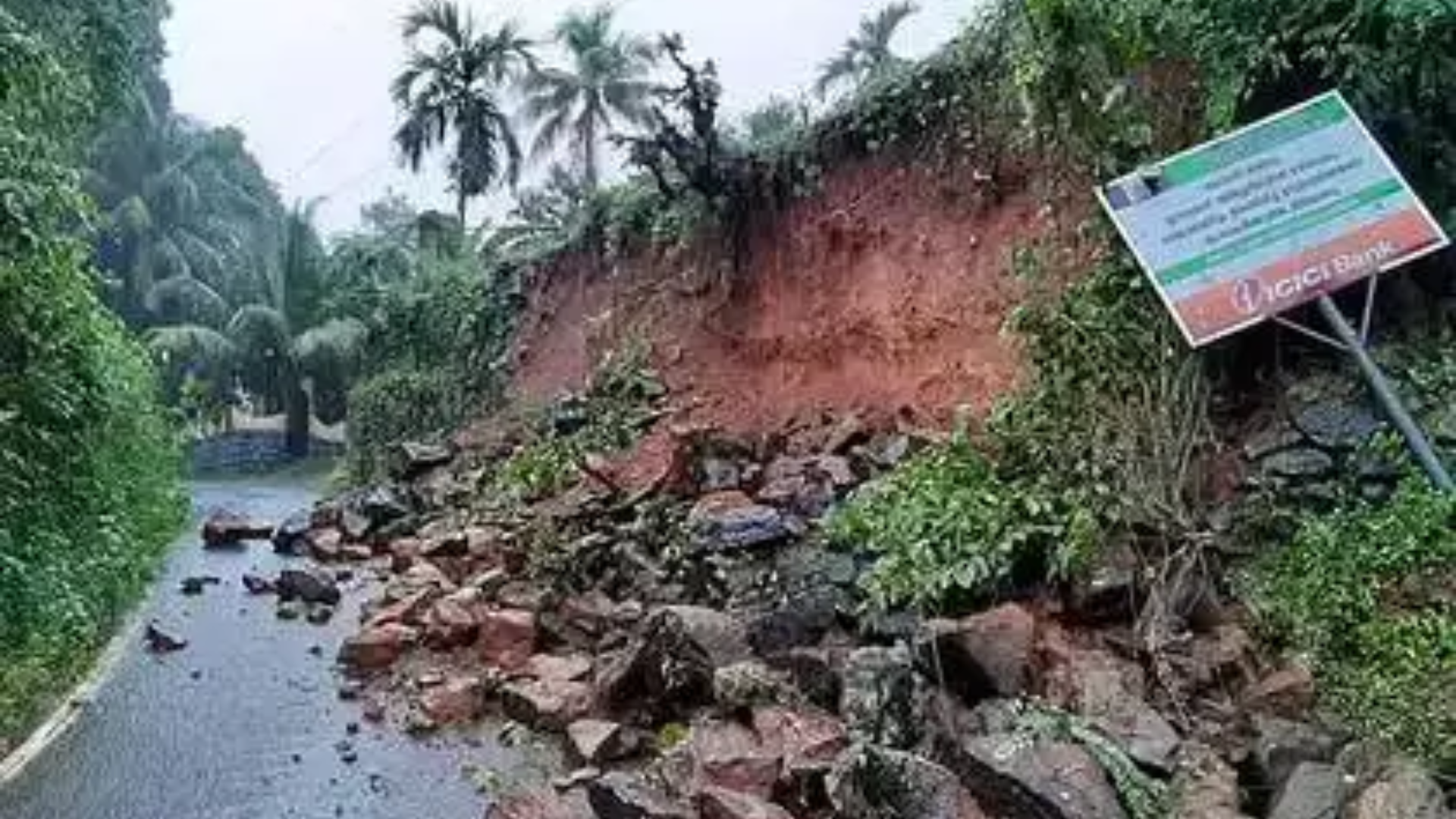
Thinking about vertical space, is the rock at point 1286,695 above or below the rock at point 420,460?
below

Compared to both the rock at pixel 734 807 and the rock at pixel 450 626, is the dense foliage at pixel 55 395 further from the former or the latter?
the rock at pixel 734 807

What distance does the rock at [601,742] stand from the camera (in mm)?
6730

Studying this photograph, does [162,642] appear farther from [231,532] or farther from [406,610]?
[231,532]

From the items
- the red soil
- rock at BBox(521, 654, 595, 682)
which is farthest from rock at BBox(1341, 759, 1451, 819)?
the red soil

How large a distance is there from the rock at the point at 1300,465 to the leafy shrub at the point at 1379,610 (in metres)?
0.32

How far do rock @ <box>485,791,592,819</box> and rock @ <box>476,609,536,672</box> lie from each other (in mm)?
2592

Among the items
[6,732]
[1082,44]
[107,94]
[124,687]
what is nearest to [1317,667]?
[1082,44]

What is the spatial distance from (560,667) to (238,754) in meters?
1.84

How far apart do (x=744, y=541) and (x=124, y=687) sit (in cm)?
401

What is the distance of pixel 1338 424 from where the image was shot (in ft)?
23.4

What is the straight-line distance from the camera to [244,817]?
6469 mm

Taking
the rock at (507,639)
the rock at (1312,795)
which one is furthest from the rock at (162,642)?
the rock at (1312,795)

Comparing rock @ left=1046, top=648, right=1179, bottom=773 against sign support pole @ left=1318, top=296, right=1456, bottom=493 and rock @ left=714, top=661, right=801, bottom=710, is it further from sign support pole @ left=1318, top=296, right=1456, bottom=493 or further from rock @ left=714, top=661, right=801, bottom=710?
sign support pole @ left=1318, top=296, right=1456, bottom=493

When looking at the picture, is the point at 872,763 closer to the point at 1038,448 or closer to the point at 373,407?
the point at 1038,448
